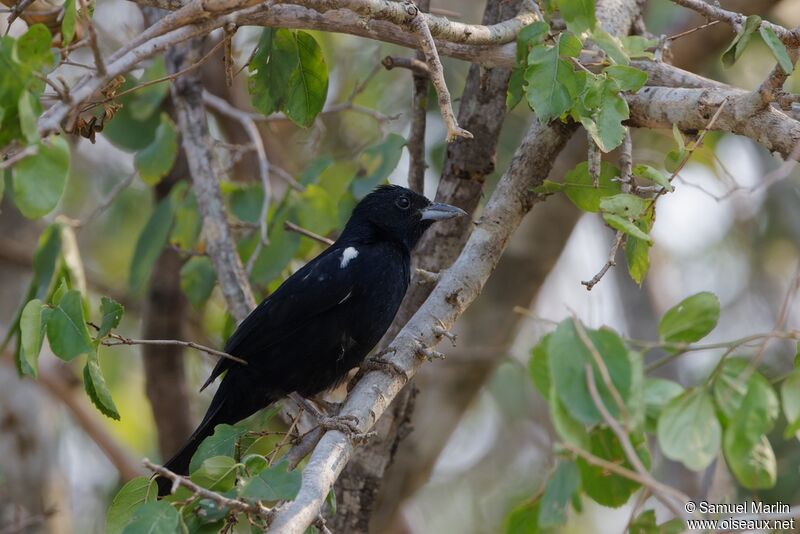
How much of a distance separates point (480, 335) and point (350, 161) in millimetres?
1726

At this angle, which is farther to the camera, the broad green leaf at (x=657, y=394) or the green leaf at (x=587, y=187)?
the green leaf at (x=587, y=187)

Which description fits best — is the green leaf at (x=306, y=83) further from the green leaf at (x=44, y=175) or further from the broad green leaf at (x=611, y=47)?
the green leaf at (x=44, y=175)

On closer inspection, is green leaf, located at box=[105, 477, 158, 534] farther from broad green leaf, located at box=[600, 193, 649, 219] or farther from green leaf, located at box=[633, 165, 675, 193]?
green leaf, located at box=[633, 165, 675, 193]

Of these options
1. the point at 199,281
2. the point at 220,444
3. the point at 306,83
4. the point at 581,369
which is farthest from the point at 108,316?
the point at 199,281

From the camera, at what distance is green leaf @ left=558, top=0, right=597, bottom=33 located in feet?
9.83

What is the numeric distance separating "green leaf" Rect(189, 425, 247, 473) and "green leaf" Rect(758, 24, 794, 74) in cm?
207

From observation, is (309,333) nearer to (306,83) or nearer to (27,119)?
(306,83)

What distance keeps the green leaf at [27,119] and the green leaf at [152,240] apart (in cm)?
289

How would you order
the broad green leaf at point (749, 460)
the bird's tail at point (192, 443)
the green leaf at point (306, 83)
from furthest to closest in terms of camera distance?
the bird's tail at point (192, 443), the green leaf at point (306, 83), the broad green leaf at point (749, 460)

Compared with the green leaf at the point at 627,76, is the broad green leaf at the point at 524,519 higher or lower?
lower

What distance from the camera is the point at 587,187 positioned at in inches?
142

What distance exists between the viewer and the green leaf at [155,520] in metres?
2.32

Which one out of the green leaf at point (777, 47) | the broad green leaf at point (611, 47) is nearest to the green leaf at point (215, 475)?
the broad green leaf at point (611, 47)

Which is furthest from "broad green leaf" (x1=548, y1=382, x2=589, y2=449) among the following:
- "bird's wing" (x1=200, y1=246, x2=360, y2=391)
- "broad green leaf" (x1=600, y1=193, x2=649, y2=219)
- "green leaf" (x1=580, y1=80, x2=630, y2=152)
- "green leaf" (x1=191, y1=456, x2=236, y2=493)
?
"bird's wing" (x1=200, y1=246, x2=360, y2=391)
